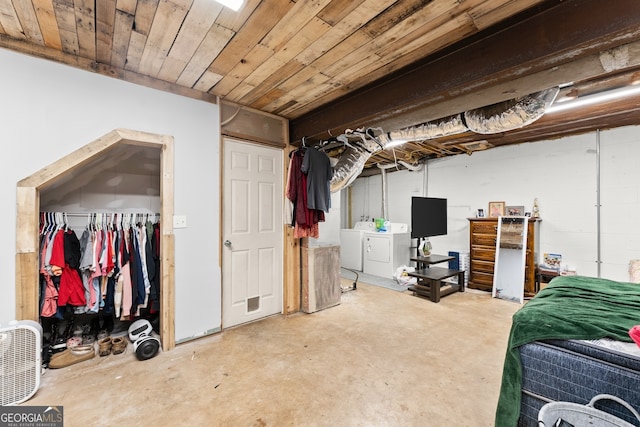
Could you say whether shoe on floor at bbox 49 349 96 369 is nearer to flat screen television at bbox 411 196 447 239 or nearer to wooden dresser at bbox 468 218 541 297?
flat screen television at bbox 411 196 447 239

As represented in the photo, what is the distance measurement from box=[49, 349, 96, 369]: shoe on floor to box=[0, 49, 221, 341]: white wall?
1.68ft

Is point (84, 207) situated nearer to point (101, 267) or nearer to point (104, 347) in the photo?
point (101, 267)

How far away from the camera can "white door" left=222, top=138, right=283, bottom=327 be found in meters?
2.85

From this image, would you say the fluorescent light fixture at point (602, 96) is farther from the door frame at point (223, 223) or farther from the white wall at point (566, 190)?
the door frame at point (223, 223)

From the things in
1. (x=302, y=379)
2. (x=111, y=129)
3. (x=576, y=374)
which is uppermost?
(x=111, y=129)

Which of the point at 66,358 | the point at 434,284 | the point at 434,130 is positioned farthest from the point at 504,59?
the point at 66,358

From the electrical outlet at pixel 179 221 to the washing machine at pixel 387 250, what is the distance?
356 centimetres

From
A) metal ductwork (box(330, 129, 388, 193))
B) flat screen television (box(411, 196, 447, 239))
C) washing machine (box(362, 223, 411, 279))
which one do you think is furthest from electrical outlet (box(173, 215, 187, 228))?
washing machine (box(362, 223, 411, 279))

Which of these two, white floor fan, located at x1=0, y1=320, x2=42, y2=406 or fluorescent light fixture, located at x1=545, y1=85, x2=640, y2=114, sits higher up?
fluorescent light fixture, located at x1=545, y1=85, x2=640, y2=114

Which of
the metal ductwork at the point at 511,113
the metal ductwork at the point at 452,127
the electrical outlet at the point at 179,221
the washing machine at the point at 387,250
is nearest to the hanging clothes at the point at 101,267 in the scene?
the electrical outlet at the point at 179,221

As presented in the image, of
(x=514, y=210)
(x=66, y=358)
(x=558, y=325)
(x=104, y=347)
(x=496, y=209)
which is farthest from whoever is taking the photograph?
(x=496, y=209)

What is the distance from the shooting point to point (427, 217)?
4.27 m

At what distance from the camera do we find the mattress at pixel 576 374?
43.7 inches

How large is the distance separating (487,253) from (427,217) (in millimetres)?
1109
